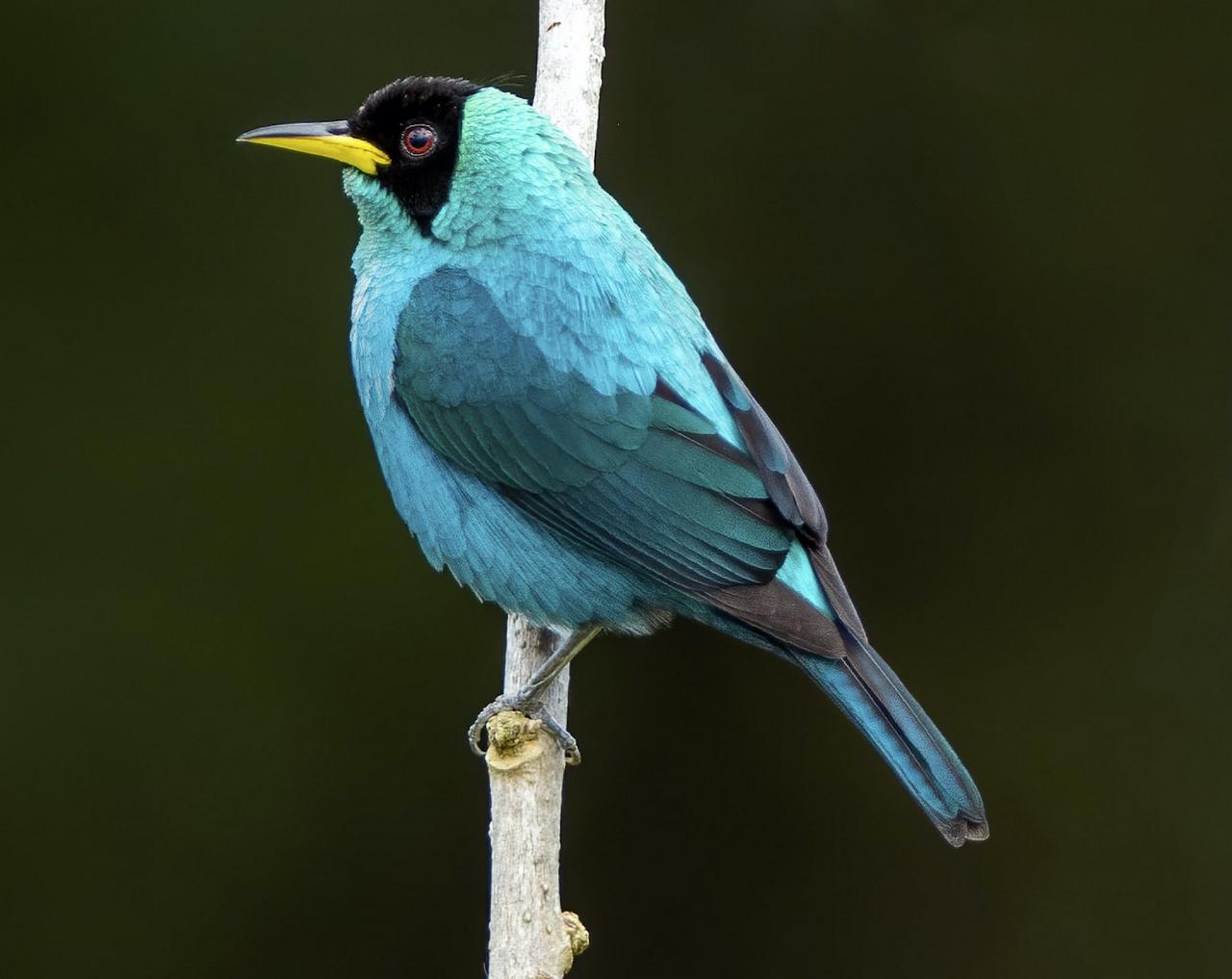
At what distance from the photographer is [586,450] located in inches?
135

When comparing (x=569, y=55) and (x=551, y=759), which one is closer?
(x=551, y=759)

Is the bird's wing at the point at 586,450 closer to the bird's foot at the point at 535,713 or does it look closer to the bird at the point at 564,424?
the bird at the point at 564,424

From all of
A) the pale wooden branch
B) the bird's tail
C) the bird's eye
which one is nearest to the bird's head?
the bird's eye

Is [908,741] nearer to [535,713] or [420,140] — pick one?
[535,713]

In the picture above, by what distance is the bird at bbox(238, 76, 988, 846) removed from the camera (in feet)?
10.8

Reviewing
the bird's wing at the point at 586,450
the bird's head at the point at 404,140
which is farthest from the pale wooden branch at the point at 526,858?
the bird's head at the point at 404,140

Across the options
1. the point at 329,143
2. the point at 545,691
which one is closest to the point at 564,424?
the point at 545,691

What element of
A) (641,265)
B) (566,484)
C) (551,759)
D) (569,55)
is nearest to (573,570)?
(566,484)

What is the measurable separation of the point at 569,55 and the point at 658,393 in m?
0.95

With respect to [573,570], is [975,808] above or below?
below

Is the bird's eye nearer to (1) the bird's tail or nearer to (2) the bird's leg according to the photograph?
(2) the bird's leg

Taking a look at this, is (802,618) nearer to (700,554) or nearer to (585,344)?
(700,554)

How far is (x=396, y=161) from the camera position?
3.74 metres

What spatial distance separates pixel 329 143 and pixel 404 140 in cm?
18
